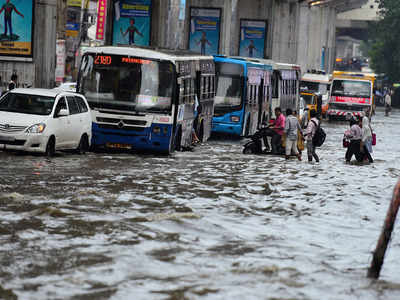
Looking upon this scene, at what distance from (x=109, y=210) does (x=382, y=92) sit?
85179 mm

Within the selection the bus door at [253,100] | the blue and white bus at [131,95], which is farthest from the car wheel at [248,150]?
the bus door at [253,100]

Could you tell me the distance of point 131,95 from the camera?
75.2 feet

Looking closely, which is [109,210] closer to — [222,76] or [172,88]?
[172,88]

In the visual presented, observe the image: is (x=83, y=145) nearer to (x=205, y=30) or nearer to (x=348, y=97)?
(x=348, y=97)

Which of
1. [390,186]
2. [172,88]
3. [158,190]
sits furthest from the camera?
[172,88]

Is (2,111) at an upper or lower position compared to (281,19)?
lower

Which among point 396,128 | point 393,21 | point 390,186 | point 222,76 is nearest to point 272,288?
point 390,186

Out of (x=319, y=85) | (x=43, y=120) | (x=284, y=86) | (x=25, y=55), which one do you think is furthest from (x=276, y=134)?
(x=319, y=85)

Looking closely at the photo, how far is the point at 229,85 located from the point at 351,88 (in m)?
22.9

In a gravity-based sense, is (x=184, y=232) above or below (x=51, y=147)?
below

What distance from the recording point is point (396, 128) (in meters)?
49.6

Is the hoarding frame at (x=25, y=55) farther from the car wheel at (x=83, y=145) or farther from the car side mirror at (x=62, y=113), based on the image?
the car side mirror at (x=62, y=113)

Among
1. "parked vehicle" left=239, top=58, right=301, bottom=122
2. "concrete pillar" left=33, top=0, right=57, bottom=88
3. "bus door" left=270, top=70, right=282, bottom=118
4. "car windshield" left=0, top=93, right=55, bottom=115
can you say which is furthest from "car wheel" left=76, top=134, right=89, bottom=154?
"bus door" left=270, top=70, right=282, bottom=118

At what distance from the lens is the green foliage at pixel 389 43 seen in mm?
88831
